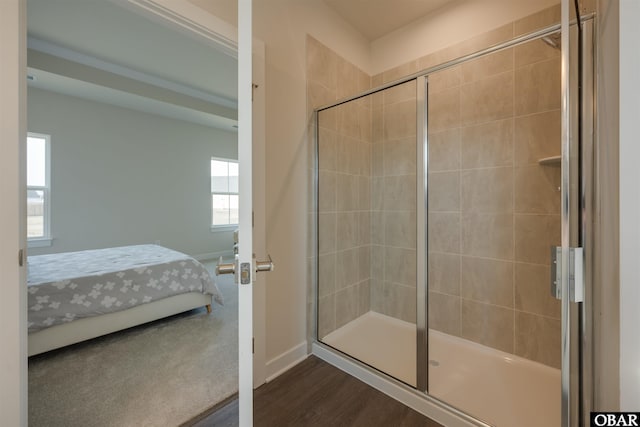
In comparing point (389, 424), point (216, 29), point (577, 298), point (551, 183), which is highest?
point (216, 29)

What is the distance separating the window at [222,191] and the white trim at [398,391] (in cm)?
404

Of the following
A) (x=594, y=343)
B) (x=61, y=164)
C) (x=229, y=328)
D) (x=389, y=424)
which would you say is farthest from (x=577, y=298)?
(x=61, y=164)

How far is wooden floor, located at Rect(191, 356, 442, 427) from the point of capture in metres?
1.40

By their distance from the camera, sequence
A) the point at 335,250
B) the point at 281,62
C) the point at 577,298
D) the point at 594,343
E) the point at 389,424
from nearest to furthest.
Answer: the point at 577,298 < the point at 594,343 < the point at 389,424 < the point at 281,62 < the point at 335,250

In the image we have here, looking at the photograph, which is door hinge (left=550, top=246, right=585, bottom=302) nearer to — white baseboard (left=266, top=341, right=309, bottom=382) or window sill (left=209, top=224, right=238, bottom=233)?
white baseboard (left=266, top=341, right=309, bottom=382)

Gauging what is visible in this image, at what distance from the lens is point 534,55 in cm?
175

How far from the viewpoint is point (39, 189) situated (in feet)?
11.8

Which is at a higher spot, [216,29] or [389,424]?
[216,29]

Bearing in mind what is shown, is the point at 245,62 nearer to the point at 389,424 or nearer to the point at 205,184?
the point at 389,424

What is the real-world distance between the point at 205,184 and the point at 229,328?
133 inches

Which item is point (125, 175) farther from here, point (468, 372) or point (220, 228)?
point (468, 372)

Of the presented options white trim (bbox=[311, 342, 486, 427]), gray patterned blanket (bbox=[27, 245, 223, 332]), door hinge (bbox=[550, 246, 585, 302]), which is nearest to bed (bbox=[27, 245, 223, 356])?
gray patterned blanket (bbox=[27, 245, 223, 332])

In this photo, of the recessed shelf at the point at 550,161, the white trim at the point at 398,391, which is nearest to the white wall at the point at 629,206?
the white trim at the point at 398,391

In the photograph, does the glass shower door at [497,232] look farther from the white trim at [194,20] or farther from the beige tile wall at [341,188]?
the white trim at [194,20]
